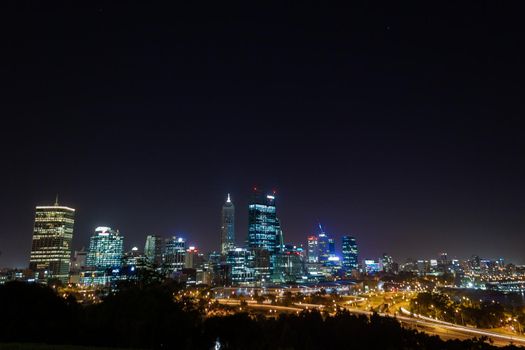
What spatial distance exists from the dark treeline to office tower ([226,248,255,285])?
141 metres

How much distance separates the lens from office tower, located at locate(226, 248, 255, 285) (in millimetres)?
169250

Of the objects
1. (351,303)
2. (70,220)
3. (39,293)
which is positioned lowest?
(351,303)

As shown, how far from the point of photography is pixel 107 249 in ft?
644

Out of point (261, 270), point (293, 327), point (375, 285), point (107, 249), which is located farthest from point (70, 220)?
point (293, 327)

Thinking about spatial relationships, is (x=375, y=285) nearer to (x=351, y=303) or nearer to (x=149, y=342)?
(x=351, y=303)

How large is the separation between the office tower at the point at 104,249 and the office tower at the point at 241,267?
59.5 metres

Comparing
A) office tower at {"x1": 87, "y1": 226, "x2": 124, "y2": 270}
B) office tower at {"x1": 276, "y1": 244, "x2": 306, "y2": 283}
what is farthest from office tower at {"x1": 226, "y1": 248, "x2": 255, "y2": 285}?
office tower at {"x1": 87, "y1": 226, "x2": 124, "y2": 270}

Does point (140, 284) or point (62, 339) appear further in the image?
point (140, 284)

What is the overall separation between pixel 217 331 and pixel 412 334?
50.0 feet

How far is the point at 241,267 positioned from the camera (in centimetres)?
17075

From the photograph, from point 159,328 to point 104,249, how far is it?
622 ft

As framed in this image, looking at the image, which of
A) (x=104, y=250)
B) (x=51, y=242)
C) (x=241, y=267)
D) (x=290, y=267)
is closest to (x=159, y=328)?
(x=241, y=267)

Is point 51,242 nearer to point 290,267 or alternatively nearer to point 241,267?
point 241,267

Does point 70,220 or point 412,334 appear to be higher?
point 70,220
